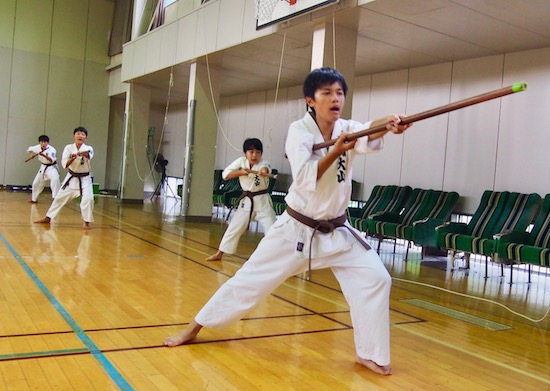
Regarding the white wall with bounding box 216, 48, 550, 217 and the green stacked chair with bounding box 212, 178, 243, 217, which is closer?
the white wall with bounding box 216, 48, 550, 217

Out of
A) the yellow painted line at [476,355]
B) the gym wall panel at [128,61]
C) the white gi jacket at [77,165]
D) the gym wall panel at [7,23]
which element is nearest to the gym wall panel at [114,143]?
the gym wall panel at [7,23]

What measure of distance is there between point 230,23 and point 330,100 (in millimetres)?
6083

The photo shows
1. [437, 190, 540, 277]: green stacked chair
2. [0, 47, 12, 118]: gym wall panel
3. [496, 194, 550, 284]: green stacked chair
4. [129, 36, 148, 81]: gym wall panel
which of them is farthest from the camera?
[0, 47, 12, 118]: gym wall panel

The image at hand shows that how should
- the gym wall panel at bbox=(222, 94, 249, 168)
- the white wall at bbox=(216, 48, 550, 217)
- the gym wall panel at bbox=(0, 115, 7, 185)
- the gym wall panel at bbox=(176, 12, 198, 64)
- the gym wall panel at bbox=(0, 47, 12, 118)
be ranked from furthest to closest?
the gym wall panel at bbox=(0, 115, 7, 185) < the gym wall panel at bbox=(0, 47, 12, 118) < the gym wall panel at bbox=(222, 94, 249, 168) < the gym wall panel at bbox=(176, 12, 198, 64) < the white wall at bbox=(216, 48, 550, 217)

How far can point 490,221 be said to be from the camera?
6.59 metres

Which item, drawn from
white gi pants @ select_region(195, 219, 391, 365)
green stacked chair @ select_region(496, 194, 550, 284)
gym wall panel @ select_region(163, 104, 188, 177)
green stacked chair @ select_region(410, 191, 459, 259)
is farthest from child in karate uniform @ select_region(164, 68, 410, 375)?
gym wall panel @ select_region(163, 104, 188, 177)

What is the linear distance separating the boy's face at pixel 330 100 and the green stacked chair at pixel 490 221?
12.7ft

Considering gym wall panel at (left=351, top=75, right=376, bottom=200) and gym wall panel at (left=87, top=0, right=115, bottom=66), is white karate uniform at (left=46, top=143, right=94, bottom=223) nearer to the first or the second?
gym wall panel at (left=351, top=75, right=376, bottom=200)

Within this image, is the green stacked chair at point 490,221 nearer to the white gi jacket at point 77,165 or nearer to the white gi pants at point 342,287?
the white gi pants at point 342,287

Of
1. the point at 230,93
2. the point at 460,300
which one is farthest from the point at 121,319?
the point at 230,93

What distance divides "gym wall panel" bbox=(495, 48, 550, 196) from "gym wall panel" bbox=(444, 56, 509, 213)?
136mm

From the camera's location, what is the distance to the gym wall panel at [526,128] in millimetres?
6703

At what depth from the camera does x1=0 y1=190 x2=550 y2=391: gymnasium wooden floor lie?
2.55m

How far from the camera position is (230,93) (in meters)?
13.4
